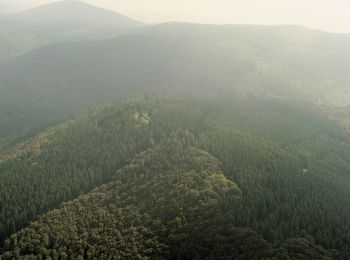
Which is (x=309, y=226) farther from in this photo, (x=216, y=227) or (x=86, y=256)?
(x=86, y=256)

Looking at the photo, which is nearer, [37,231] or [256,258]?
[256,258]

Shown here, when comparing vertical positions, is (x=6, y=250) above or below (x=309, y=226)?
below

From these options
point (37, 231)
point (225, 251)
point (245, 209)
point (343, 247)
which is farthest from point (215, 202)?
point (37, 231)

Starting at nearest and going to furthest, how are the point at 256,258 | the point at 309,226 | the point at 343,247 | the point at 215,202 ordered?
the point at 256,258
the point at 343,247
the point at 309,226
the point at 215,202

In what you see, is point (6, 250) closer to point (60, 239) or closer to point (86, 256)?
point (60, 239)

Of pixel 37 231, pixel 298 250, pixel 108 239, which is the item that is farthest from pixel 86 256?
pixel 298 250

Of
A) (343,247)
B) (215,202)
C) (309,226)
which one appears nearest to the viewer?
(343,247)

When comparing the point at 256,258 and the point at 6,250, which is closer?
the point at 256,258

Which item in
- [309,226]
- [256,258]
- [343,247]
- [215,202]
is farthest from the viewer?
[215,202]

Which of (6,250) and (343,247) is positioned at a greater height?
(343,247)
